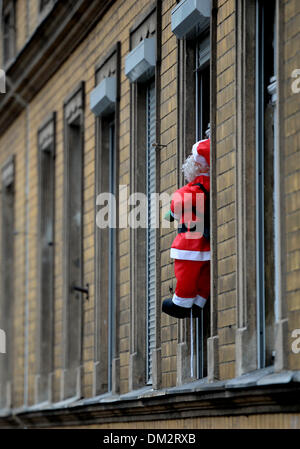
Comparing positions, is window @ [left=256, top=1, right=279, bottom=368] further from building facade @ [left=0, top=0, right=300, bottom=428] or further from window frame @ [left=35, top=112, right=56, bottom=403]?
window frame @ [left=35, top=112, right=56, bottom=403]

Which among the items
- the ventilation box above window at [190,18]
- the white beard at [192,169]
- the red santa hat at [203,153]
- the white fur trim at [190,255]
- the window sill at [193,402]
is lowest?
the window sill at [193,402]

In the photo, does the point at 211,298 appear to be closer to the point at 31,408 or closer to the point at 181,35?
the point at 181,35

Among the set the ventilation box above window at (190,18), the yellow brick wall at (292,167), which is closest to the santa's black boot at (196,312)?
the ventilation box above window at (190,18)

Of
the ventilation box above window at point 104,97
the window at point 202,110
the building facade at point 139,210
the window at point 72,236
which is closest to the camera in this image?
the building facade at point 139,210

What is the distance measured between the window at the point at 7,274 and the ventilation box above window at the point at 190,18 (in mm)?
11380

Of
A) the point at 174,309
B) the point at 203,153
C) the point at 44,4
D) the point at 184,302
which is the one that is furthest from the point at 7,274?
the point at 203,153

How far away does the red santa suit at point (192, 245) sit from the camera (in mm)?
14102

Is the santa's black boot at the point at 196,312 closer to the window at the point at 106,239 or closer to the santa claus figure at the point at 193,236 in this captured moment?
the santa claus figure at the point at 193,236

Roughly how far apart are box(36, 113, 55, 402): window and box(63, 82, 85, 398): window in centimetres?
109

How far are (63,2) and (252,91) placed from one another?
Result: 8305 millimetres

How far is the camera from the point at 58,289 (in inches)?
869

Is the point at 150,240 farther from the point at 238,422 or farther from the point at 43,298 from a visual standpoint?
the point at 43,298

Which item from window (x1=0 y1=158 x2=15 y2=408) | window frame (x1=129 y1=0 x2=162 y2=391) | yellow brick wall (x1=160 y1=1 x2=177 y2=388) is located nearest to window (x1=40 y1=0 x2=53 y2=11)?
window (x1=0 y1=158 x2=15 y2=408)

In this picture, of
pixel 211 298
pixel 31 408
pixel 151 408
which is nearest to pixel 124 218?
pixel 151 408
